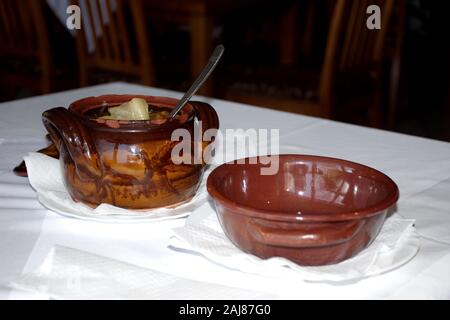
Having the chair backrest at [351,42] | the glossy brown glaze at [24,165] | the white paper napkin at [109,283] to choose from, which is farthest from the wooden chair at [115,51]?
the white paper napkin at [109,283]

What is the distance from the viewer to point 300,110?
1.77 metres

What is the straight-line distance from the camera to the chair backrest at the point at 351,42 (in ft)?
5.23

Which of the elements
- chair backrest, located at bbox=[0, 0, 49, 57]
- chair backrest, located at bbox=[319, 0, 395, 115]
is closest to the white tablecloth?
chair backrest, located at bbox=[319, 0, 395, 115]

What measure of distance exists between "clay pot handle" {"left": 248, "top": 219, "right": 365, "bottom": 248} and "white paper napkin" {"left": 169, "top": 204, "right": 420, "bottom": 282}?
0.05ft

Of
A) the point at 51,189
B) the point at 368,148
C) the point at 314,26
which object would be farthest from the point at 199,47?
the point at 51,189

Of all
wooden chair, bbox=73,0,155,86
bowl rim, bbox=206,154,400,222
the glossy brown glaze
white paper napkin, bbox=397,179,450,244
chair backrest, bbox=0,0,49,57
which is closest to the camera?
bowl rim, bbox=206,154,400,222

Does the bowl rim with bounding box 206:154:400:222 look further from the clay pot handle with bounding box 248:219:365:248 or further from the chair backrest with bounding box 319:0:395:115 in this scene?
the chair backrest with bounding box 319:0:395:115

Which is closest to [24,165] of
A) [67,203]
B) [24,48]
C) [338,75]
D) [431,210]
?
[67,203]

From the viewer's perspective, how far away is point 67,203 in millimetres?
571

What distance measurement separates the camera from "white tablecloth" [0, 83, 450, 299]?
1.50 feet

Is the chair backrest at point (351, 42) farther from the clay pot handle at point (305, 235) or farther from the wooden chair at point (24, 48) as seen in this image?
the clay pot handle at point (305, 235)

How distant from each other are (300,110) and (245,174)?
1.26m

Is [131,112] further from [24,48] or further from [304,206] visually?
[24,48]

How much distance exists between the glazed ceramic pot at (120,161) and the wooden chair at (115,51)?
1151 millimetres
